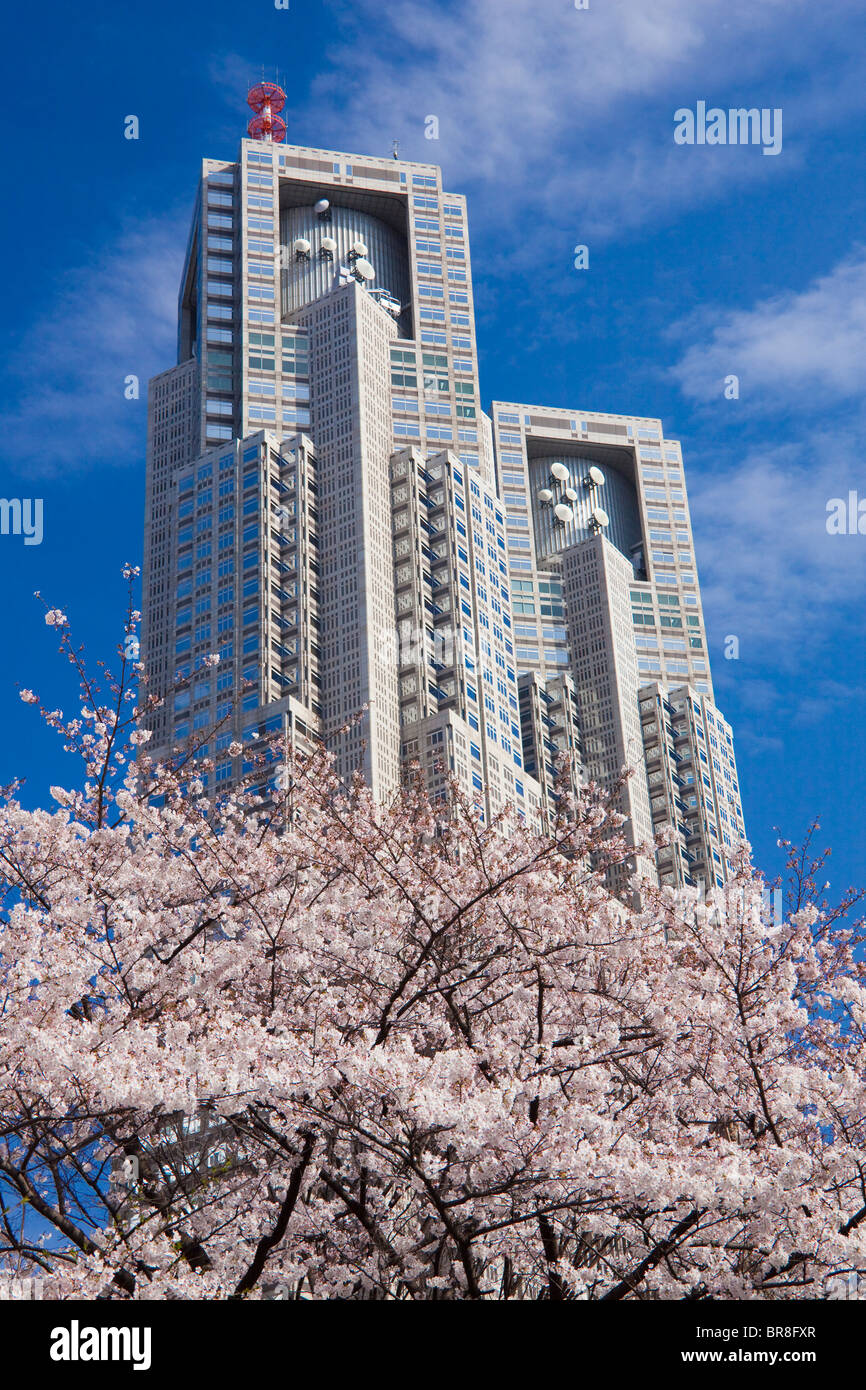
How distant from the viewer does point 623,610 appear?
539ft

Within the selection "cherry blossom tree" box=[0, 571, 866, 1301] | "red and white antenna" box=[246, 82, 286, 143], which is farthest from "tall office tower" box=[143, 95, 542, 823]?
"cherry blossom tree" box=[0, 571, 866, 1301]

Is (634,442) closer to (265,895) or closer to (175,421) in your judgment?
(175,421)

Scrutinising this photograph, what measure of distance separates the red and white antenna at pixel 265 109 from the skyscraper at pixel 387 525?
9.2 inches

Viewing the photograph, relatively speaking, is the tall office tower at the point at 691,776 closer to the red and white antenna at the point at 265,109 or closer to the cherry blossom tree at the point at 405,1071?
the red and white antenna at the point at 265,109

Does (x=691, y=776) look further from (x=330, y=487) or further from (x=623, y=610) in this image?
(x=330, y=487)

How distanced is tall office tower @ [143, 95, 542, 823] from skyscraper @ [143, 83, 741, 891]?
0.27 meters

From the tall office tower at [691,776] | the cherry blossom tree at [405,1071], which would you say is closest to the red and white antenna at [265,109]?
the tall office tower at [691,776]

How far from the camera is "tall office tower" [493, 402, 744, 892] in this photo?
5846 inches

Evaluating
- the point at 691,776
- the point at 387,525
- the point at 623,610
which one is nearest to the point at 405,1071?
the point at 387,525

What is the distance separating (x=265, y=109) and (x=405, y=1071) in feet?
526

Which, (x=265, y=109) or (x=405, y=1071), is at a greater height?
(x=265, y=109)

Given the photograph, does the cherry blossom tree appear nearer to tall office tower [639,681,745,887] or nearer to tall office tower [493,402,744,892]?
tall office tower [493,402,744,892]

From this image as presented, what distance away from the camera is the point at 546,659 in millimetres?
159625
